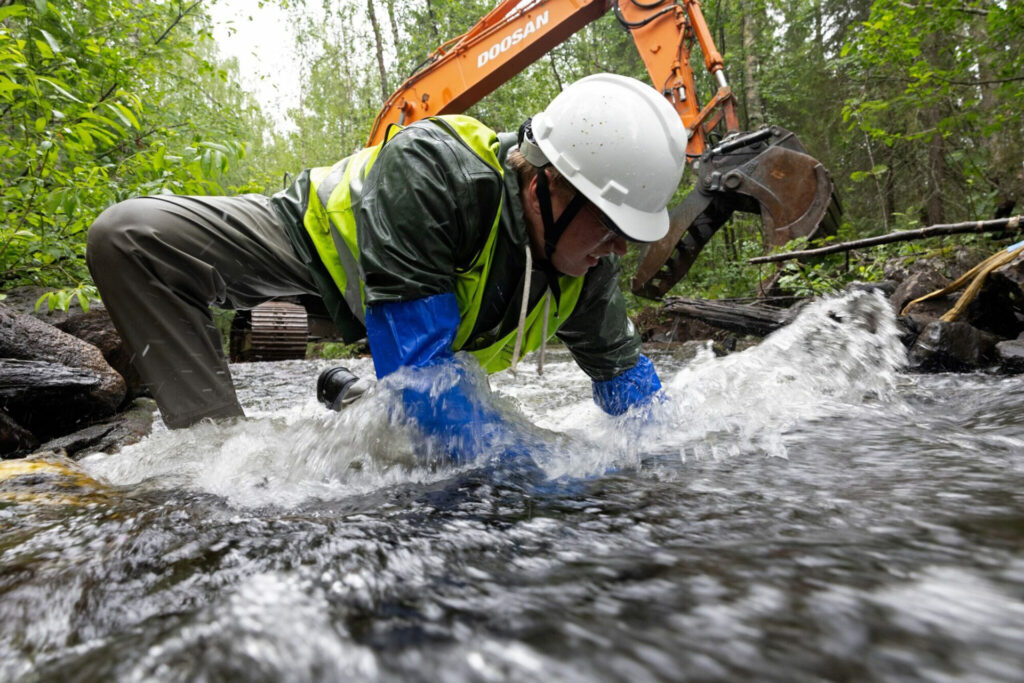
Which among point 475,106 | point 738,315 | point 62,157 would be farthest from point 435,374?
point 475,106

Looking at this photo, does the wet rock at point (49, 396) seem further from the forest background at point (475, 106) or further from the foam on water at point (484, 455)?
the foam on water at point (484, 455)

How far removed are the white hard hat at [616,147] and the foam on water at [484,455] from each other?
838 millimetres

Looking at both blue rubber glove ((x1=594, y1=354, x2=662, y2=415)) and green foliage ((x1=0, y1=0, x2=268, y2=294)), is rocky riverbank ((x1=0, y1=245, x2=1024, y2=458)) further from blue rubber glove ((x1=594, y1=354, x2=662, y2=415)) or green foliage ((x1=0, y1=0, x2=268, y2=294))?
blue rubber glove ((x1=594, y1=354, x2=662, y2=415))

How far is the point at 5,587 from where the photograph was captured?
1.04 meters

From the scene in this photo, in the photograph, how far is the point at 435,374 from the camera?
1.92m

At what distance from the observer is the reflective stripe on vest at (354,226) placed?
222cm

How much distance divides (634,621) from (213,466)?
1.67 meters

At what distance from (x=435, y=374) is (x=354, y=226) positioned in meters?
0.73

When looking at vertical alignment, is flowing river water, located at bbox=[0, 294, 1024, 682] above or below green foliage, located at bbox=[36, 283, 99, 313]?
below

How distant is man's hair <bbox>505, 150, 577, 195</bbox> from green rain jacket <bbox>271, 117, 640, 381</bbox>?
0.05 metres

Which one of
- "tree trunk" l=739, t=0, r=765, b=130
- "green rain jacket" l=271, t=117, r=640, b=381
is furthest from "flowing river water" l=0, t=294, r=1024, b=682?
"tree trunk" l=739, t=0, r=765, b=130

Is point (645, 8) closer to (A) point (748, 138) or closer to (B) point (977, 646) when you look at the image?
(A) point (748, 138)

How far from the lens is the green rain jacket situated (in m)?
1.99

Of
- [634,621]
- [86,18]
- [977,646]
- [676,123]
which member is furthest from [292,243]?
[86,18]
